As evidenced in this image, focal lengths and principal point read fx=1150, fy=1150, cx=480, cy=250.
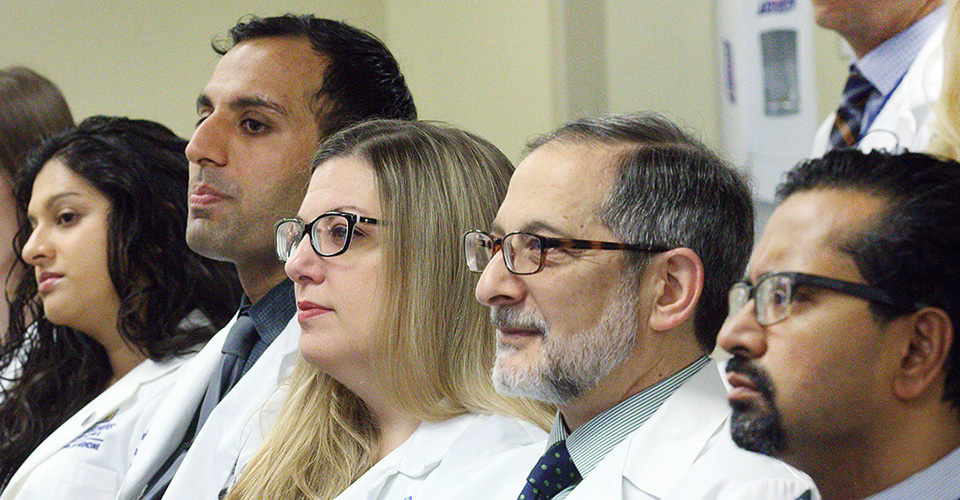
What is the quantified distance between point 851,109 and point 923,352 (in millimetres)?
1669

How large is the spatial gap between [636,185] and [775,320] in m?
0.38

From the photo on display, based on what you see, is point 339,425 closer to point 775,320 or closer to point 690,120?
point 775,320

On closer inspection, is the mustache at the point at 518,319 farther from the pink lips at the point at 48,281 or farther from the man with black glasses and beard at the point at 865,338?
the pink lips at the point at 48,281

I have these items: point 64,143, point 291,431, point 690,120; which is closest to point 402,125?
point 291,431

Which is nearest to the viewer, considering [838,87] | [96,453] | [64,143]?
[96,453]

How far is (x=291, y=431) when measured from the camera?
2045mm

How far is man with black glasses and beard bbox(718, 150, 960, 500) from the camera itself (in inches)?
46.0

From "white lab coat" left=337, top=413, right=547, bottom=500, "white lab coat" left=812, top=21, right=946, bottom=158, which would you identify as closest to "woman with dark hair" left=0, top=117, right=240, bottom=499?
"white lab coat" left=337, top=413, right=547, bottom=500

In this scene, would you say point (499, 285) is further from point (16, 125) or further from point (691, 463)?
point (16, 125)

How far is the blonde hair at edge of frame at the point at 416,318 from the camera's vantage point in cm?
188

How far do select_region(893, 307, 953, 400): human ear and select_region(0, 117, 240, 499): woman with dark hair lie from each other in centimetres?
186

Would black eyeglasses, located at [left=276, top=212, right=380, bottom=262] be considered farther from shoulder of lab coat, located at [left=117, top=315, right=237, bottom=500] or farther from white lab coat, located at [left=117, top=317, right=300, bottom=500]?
shoulder of lab coat, located at [left=117, top=315, right=237, bottom=500]

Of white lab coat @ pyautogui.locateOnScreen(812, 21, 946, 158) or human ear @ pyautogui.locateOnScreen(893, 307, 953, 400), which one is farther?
white lab coat @ pyautogui.locateOnScreen(812, 21, 946, 158)

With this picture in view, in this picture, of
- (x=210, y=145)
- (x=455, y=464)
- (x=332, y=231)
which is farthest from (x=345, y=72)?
(x=455, y=464)
